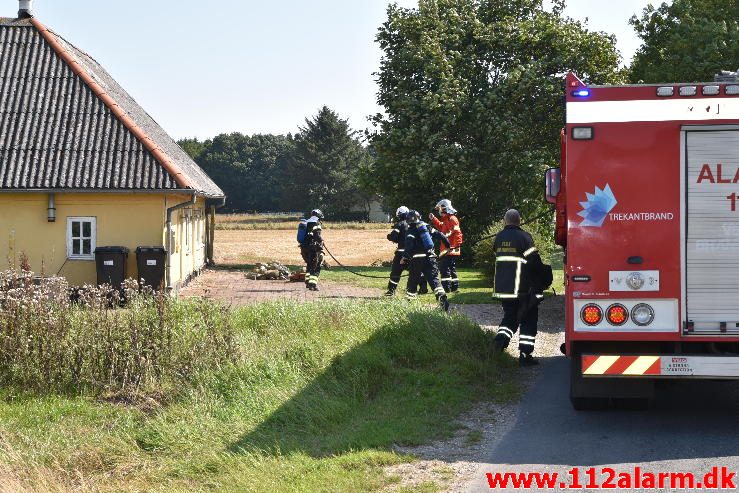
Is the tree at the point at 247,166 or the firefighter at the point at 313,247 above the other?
the tree at the point at 247,166

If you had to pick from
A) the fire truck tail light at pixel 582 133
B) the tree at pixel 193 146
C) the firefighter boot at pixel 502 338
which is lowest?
the firefighter boot at pixel 502 338

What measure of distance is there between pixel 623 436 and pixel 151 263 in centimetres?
1234

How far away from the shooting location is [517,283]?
11555 mm

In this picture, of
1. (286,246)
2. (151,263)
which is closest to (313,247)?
(151,263)

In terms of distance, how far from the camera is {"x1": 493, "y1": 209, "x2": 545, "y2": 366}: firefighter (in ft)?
37.9

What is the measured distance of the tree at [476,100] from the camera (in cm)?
3039

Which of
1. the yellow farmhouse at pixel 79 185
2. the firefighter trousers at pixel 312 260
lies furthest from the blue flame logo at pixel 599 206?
the firefighter trousers at pixel 312 260

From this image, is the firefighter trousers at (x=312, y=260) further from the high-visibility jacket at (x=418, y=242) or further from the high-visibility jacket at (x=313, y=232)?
the high-visibility jacket at (x=418, y=242)

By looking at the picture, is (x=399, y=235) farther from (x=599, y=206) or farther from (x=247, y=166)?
(x=247, y=166)

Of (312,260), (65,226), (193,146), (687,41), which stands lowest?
(312,260)

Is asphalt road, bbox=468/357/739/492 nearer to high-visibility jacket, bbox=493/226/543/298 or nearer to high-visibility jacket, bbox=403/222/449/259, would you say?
high-visibility jacket, bbox=493/226/543/298

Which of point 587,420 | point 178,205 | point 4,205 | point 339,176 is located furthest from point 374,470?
point 339,176

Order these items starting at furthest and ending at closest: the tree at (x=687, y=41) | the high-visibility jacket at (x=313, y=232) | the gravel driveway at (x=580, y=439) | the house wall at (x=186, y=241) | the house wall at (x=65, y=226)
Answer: the tree at (x=687, y=41)
the high-visibility jacket at (x=313, y=232)
the house wall at (x=186, y=241)
the house wall at (x=65, y=226)
the gravel driveway at (x=580, y=439)

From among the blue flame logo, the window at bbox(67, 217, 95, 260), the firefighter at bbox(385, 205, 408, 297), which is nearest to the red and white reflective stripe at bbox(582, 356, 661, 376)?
the blue flame logo
